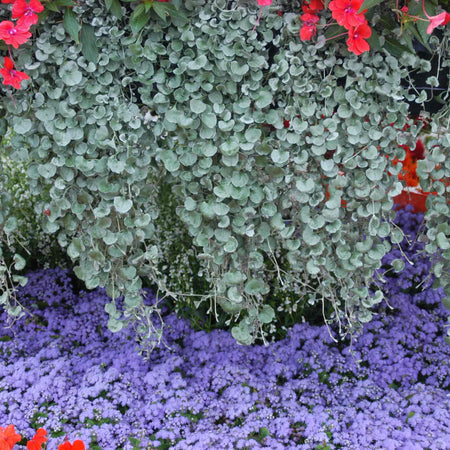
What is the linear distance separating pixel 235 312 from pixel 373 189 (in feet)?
1.76

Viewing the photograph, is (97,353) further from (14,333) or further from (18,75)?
(18,75)

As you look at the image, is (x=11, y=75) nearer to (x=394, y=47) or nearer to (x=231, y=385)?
(x=394, y=47)

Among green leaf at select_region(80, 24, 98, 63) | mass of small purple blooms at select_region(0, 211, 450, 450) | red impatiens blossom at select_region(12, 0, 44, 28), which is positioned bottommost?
mass of small purple blooms at select_region(0, 211, 450, 450)

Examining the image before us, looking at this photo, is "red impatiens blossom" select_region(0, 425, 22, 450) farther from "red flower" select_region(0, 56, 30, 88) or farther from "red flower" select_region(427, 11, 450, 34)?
"red flower" select_region(427, 11, 450, 34)

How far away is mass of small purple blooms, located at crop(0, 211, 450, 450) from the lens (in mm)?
1607

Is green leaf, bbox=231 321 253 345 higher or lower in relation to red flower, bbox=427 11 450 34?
lower

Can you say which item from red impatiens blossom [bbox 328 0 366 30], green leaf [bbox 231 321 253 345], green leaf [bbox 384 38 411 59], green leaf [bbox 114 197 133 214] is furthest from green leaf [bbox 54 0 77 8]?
green leaf [bbox 231 321 253 345]

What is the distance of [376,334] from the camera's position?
2117mm

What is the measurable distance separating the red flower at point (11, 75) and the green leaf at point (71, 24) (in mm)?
Result: 152

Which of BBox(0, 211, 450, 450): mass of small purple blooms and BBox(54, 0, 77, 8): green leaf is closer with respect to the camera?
BBox(54, 0, 77, 8): green leaf

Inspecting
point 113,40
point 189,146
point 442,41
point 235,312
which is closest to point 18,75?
point 113,40

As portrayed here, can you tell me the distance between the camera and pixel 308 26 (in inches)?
48.2

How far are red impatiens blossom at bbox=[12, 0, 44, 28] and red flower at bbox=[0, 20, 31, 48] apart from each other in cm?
1

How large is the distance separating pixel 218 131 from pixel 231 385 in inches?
37.2
